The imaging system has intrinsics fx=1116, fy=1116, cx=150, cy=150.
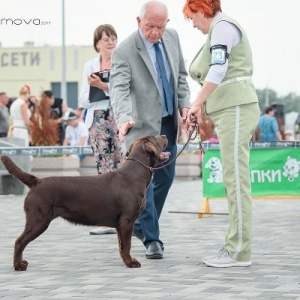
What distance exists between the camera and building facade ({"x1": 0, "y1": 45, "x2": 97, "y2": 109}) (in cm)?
6219

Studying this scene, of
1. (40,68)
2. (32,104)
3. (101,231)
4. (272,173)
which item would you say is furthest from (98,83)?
(40,68)

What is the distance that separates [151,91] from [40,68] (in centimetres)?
5704

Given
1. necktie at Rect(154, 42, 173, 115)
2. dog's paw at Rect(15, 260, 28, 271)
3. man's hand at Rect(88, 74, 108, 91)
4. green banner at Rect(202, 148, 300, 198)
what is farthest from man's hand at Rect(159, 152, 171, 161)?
green banner at Rect(202, 148, 300, 198)

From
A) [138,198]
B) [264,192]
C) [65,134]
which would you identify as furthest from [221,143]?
[65,134]

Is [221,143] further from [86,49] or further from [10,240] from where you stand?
[86,49]

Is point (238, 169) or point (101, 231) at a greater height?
point (238, 169)

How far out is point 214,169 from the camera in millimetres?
12086

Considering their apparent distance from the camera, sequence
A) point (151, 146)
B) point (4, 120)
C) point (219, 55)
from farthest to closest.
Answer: point (4, 120) → point (151, 146) → point (219, 55)

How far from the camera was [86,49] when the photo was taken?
200 ft

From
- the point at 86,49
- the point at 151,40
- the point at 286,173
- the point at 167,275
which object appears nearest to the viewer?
the point at 167,275

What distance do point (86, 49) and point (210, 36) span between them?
177ft

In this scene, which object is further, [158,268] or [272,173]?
[272,173]

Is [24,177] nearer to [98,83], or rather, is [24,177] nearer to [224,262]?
[224,262]

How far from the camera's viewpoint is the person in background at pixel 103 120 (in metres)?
9.92
